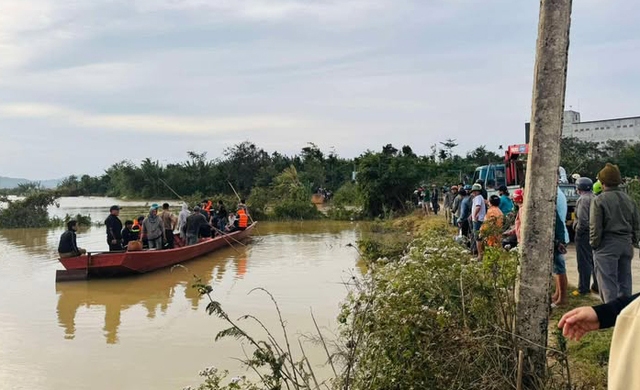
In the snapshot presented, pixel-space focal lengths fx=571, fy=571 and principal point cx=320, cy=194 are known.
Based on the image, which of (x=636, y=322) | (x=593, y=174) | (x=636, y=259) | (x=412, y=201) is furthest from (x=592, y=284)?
(x=593, y=174)

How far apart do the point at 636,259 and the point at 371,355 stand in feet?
Answer: 27.6

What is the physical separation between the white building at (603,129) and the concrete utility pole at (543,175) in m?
55.5

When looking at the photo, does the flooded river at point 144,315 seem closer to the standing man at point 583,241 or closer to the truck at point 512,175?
the standing man at point 583,241

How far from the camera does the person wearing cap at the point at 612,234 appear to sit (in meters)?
5.82

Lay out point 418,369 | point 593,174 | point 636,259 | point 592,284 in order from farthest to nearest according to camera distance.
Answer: point 593,174, point 636,259, point 592,284, point 418,369

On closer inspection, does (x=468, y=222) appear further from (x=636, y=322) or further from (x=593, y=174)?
(x=593, y=174)

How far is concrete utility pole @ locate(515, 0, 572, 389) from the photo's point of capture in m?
3.64

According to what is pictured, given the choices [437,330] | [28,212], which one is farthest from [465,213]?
[28,212]

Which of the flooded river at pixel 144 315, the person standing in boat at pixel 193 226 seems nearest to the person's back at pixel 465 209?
the flooded river at pixel 144 315

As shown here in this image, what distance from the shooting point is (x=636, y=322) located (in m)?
1.41

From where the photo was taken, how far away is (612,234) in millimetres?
5875

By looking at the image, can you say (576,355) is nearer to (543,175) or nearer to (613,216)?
(613,216)

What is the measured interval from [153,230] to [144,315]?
4.48 metres

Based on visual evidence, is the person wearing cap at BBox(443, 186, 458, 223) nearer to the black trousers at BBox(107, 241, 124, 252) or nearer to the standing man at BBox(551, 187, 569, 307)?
the black trousers at BBox(107, 241, 124, 252)
